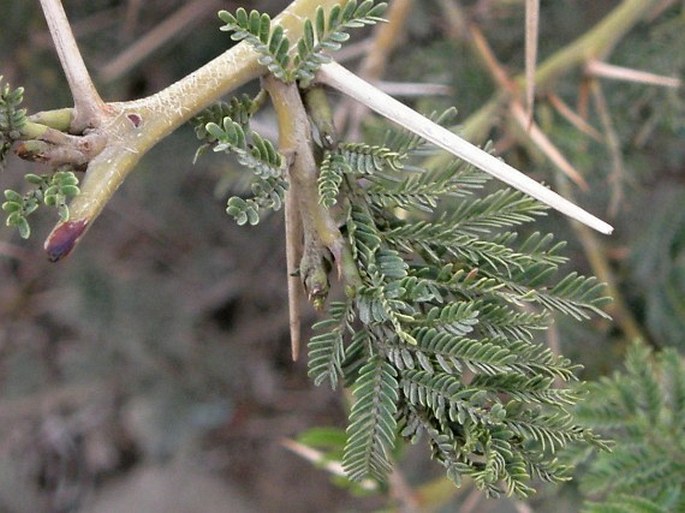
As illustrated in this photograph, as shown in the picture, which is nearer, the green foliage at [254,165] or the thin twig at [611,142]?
the green foliage at [254,165]

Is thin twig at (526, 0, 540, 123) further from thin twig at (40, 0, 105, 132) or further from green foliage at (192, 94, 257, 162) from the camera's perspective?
thin twig at (40, 0, 105, 132)

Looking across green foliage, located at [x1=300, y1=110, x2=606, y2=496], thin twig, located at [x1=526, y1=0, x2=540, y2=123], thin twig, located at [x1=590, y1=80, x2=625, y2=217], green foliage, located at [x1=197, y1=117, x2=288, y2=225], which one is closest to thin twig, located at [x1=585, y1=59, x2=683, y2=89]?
thin twig, located at [x1=590, y1=80, x2=625, y2=217]

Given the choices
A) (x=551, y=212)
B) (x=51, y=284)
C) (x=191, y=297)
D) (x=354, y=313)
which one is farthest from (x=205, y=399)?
(x=354, y=313)

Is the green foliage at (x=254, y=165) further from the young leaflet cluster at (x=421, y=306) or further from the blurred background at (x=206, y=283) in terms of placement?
the blurred background at (x=206, y=283)

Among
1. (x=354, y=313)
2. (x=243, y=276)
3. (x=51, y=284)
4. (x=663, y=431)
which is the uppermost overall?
(x=354, y=313)

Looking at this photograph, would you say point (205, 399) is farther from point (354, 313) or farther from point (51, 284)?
point (354, 313)

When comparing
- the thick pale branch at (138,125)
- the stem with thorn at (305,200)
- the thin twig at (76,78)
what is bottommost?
the stem with thorn at (305,200)

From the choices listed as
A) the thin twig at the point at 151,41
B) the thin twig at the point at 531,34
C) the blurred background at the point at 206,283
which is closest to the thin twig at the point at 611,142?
the blurred background at the point at 206,283
